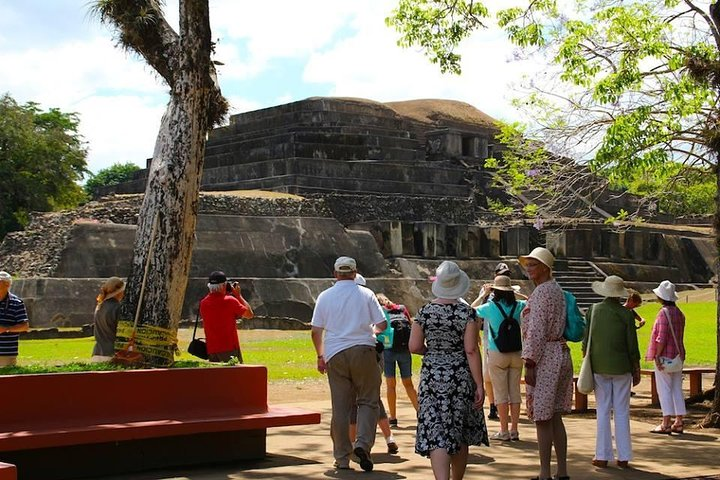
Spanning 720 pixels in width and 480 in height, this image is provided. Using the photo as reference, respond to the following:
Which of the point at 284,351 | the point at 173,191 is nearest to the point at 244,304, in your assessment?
the point at 173,191

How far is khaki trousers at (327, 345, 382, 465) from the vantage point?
7922mm

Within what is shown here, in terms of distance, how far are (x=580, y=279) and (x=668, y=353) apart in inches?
834

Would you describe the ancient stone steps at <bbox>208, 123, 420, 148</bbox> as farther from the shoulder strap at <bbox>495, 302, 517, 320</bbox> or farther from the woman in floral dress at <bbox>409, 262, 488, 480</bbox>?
the woman in floral dress at <bbox>409, 262, 488, 480</bbox>

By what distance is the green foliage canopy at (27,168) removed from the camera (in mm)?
46562

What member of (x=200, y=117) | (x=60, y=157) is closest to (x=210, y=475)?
(x=200, y=117)

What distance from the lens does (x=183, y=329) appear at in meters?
22.6

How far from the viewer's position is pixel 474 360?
6.74 m

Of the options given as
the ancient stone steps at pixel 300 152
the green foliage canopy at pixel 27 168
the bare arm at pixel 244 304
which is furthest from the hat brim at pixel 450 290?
the green foliage canopy at pixel 27 168

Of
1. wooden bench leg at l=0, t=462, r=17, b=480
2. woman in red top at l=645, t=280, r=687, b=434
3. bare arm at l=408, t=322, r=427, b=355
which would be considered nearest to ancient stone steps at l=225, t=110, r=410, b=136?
woman in red top at l=645, t=280, r=687, b=434

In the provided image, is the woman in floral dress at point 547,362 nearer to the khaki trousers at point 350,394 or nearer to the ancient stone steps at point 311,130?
the khaki trousers at point 350,394

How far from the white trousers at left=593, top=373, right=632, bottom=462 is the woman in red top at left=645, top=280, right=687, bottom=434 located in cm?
207

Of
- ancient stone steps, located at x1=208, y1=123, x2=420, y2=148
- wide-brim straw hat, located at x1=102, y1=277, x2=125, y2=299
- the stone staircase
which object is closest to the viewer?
wide-brim straw hat, located at x1=102, y1=277, x2=125, y2=299

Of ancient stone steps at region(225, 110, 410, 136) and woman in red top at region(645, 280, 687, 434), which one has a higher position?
ancient stone steps at region(225, 110, 410, 136)

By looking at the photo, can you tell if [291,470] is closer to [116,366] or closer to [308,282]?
[116,366]
